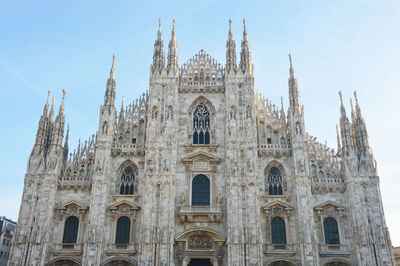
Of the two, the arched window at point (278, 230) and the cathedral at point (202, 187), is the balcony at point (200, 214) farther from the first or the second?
the arched window at point (278, 230)

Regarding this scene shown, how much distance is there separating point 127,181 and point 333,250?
1623 centimetres

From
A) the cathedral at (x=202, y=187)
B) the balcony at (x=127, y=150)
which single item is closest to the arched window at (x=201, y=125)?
the cathedral at (x=202, y=187)

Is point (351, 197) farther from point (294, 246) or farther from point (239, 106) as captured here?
point (239, 106)

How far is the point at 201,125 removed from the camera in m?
32.2

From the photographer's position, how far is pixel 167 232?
91.1ft

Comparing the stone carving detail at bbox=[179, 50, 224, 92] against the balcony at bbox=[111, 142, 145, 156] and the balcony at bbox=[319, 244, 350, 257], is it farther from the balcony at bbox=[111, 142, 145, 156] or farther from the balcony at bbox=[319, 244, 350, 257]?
the balcony at bbox=[319, 244, 350, 257]

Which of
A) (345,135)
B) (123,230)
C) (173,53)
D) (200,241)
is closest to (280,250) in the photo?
(200,241)

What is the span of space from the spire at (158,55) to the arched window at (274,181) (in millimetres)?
12646

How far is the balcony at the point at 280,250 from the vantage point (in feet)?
91.2

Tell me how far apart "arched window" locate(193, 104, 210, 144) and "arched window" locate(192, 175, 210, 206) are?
3174mm

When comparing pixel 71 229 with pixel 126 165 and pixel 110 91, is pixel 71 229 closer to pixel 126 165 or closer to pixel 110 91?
pixel 126 165

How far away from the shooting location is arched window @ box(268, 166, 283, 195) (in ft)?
98.6

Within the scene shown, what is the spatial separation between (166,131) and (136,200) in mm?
5843

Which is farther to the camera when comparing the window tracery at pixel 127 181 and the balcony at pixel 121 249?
the window tracery at pixel 127 181
